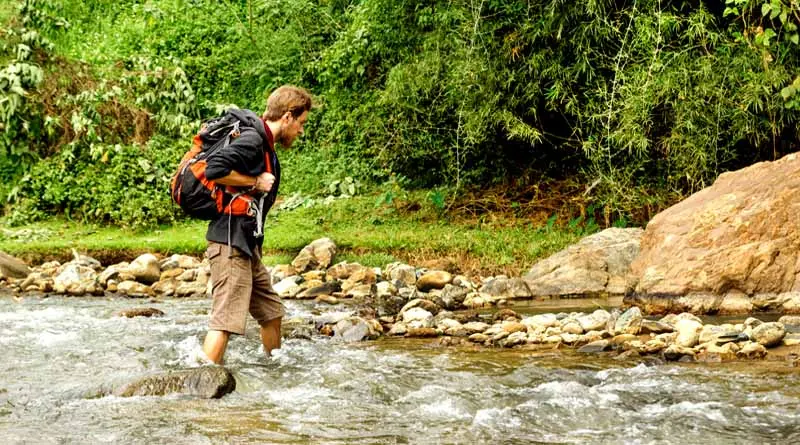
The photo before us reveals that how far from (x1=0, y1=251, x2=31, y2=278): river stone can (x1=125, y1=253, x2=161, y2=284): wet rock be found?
1.44m

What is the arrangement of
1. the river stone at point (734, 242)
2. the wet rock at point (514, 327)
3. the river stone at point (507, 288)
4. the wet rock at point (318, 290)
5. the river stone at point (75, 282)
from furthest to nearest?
the river stone at point (75, 282) < the wet rock at point (318, 290) < the river stone at point (507, 288) < the river stone at point (734, 242) < the wet rock at point (514, 327)

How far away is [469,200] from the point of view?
1466cm

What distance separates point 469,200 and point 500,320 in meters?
5.77

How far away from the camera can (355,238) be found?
13383 mm

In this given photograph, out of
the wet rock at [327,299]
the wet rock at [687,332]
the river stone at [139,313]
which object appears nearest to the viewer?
the wet rock at [687,332]

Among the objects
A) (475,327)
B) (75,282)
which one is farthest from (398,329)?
(75,282)

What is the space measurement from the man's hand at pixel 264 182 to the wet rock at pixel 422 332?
9.32ft

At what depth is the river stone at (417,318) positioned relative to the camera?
28.8 feet

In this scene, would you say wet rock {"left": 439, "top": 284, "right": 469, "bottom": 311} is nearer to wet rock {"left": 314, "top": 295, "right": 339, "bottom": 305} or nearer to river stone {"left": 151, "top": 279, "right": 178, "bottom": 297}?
wet rock {"left": 314, "top": 295, "right": 339, "bottom": 305}

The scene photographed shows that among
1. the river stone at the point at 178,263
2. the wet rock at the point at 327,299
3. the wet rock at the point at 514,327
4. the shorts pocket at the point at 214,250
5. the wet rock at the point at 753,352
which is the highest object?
the shorts pocket at the point at 214,250

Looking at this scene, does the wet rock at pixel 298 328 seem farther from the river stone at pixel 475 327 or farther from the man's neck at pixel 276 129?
the man's neck at pixel 276 129

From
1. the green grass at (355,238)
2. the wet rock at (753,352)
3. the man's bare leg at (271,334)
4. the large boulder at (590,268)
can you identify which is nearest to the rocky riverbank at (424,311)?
the wet rock at (753,352)

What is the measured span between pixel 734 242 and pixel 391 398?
4.70 m

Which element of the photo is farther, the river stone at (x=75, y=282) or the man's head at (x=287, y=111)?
the river stone at (x=75, y=282)
